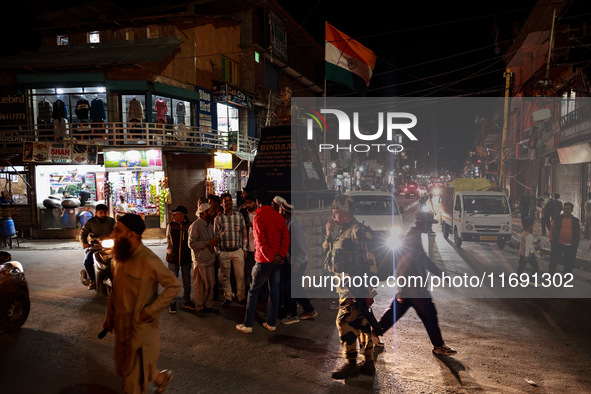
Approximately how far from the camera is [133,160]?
700 inches

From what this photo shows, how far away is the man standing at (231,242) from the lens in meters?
6.68

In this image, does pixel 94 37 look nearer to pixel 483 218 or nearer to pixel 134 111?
pixel 134 111

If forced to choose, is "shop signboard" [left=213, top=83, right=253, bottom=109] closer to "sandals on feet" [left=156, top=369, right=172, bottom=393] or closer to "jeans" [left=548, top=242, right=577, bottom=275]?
"jeans" [left=548, top=242, right=577, bottom=275]

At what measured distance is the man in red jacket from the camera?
5.55 meters

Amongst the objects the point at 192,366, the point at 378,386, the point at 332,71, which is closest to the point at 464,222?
the point at 332,71

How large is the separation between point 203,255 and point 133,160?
13169 mm

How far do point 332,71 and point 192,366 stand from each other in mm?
11493

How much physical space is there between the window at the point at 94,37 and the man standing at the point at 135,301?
2289cm

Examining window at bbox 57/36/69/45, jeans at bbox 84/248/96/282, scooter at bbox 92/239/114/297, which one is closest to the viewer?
scooter at bbox 92/239/114/297

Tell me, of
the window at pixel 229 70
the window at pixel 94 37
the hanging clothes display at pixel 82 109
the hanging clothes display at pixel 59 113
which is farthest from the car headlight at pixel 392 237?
the window at pixel 94 37

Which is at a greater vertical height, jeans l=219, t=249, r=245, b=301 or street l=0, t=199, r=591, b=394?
jeans l=219, t=249, r=245, b=301

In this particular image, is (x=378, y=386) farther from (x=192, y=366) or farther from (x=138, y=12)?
(x=138, y=12)

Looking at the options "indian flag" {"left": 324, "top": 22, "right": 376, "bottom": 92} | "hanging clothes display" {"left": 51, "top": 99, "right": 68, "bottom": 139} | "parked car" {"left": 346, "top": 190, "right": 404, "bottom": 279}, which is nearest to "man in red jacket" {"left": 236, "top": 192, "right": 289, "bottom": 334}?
"parked car" {"left": 346, "top": 190, "right": 404, "bottom": 279}

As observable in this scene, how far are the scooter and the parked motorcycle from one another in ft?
4.40
